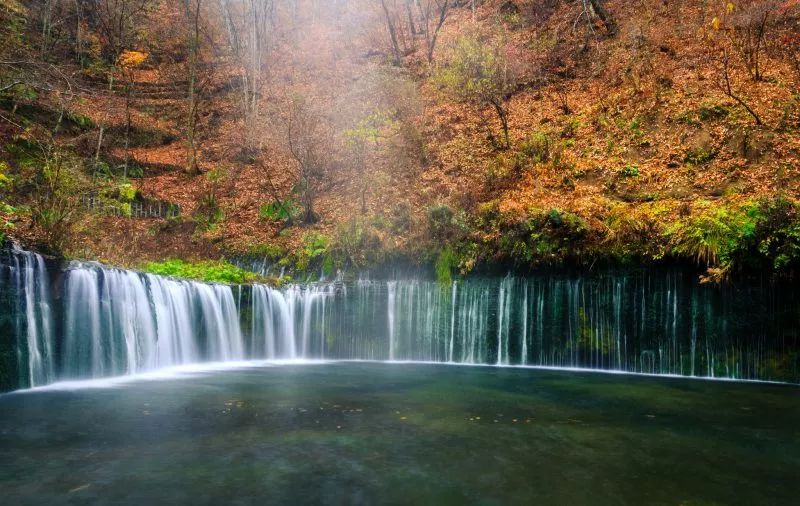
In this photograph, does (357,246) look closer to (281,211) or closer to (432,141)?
(281,211)

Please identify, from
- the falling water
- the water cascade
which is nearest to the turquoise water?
the falling water

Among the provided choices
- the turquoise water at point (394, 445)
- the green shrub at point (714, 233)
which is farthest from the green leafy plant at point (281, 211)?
the green shrub at point (714, 233)

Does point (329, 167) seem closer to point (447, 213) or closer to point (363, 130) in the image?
point (363, 130)

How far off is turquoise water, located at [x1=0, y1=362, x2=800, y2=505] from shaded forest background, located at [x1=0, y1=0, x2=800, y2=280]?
13.1ft

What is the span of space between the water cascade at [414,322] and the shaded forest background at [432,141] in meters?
0.72

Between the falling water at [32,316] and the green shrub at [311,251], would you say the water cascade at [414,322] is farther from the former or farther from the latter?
the green shrub at [311,251]

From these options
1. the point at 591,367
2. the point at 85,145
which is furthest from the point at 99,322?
the point at 85,145

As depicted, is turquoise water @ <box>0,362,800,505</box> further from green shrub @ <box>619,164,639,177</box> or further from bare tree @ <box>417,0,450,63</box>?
bare tree @ <box>417,0,450,63</box>

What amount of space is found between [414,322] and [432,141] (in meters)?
8.77

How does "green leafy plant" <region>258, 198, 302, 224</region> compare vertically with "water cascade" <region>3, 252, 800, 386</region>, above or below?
above

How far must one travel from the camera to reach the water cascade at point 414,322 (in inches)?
360

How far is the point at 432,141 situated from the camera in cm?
2028

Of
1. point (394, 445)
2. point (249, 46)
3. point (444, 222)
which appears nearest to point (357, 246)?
point (444, 222)

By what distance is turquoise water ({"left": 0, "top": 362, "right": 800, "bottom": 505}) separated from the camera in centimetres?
418
